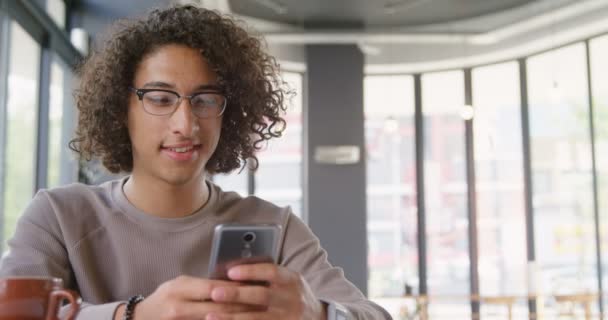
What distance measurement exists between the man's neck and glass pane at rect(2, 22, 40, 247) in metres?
2.85

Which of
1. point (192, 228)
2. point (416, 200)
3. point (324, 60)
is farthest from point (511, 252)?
point (192, 228)

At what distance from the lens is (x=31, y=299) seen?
68cm

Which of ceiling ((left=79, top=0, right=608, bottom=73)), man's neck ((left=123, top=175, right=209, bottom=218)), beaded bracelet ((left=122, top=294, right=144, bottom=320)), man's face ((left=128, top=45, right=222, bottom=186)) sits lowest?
beaded bracelet ((left=122, top=294, right=144, bottom=320))

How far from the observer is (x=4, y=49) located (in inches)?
146

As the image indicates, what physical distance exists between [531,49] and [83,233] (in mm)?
7793

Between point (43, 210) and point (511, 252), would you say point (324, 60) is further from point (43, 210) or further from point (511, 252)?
point (43, 210)

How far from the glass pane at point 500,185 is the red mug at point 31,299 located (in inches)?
307

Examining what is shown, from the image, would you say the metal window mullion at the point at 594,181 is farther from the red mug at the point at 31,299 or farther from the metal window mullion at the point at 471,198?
the red mug at the point at 31,299

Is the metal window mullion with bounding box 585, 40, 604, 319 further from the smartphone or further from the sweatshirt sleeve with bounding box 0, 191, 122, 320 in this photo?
the smartphone

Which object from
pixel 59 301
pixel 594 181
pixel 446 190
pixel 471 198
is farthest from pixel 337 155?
pixel 59 301

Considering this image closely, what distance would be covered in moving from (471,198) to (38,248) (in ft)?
25.8

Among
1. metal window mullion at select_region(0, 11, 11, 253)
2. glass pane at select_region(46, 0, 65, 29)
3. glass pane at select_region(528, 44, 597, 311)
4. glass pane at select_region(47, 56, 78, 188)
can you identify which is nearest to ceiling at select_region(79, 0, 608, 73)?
glass pane at select_region(528, 44, 597, 311)

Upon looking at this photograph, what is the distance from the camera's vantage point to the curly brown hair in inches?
49.4

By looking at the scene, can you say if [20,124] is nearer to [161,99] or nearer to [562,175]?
[161,99]
